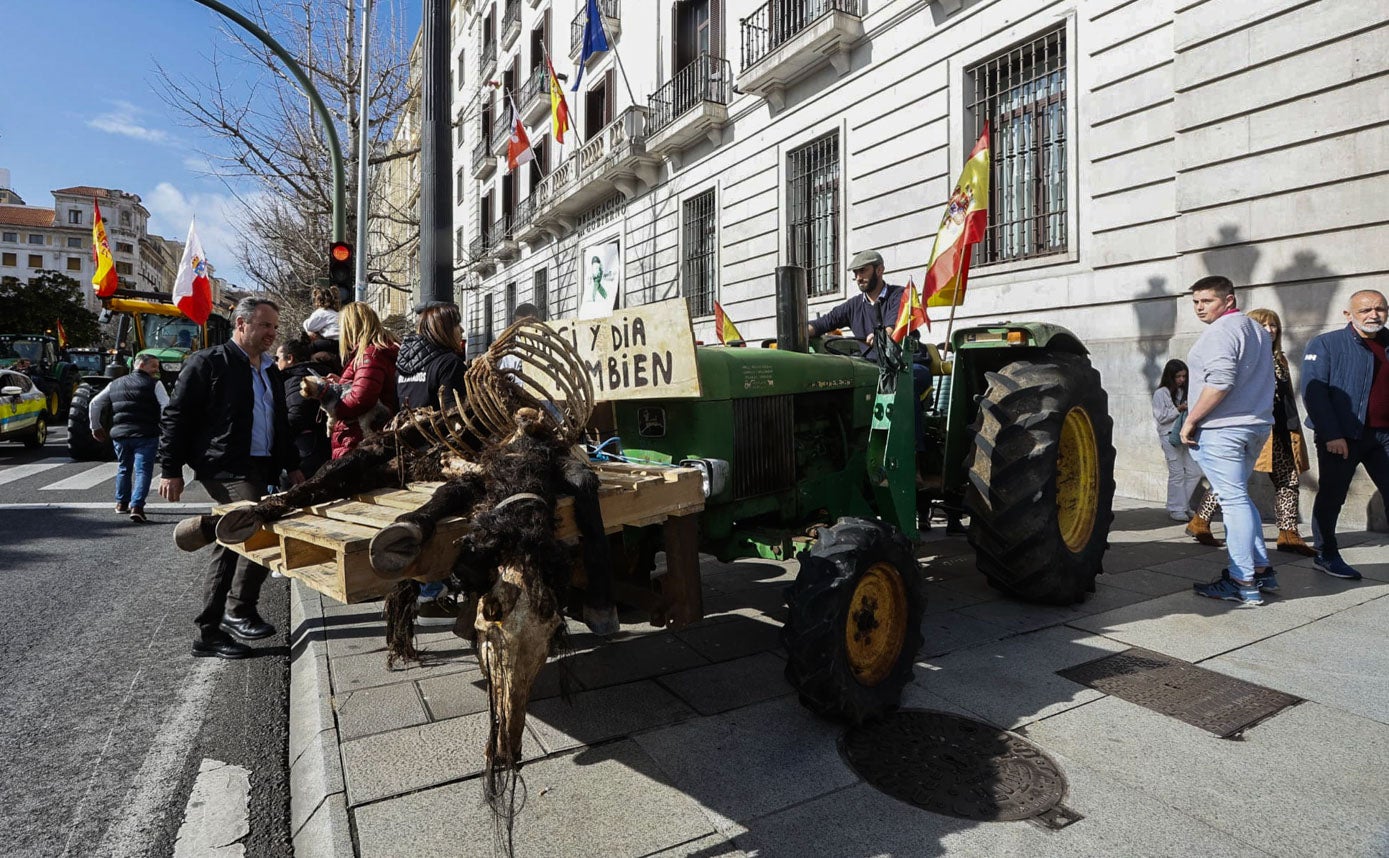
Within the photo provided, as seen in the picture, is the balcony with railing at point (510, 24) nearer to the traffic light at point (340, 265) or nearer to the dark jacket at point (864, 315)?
the traffic light at point (340, 265)

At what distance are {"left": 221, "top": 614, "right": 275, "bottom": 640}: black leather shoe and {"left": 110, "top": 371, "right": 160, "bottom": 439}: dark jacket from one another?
4776 mm

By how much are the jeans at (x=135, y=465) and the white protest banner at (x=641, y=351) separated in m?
6.67

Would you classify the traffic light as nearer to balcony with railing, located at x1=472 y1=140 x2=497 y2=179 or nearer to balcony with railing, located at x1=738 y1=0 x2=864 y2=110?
balcony with railing, located at x1=738 y1=0 x2=864 y2=110

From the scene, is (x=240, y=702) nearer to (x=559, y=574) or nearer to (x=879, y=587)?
(x=559, y=574)

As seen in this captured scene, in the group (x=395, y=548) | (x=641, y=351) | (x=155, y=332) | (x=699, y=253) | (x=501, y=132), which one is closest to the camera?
(x=395, y=548)

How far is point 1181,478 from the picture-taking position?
6.88 meters

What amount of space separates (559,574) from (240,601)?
3.19 m

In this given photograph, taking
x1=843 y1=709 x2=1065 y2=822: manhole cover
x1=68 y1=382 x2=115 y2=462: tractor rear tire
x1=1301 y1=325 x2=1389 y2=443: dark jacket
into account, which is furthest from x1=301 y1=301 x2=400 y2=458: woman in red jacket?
x1=68 y1=382 x2=115 y2=462: tractor rear tire

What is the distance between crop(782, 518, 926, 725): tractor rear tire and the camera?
274cm

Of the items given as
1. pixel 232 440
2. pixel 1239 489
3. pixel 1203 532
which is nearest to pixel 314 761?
pixel 232 440

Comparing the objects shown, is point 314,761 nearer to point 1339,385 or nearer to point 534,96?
point 1339,385

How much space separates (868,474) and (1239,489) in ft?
7.49

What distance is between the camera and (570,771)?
8.58ft

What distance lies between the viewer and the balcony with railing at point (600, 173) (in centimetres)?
1727
